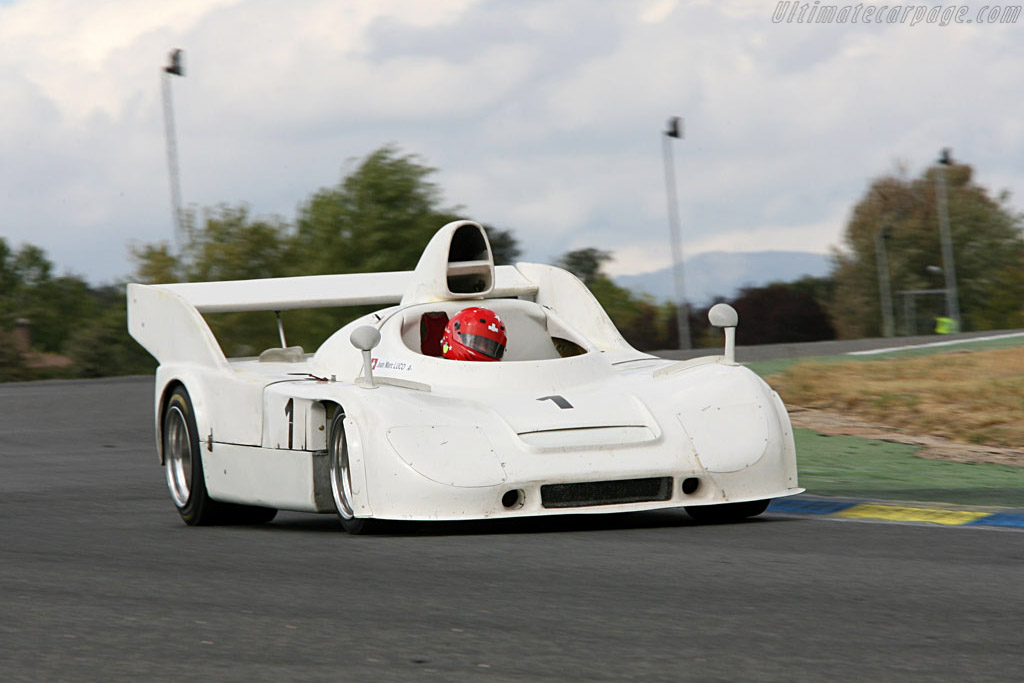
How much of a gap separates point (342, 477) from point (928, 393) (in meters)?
10.4

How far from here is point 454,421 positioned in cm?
788

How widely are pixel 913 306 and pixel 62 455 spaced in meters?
62.2

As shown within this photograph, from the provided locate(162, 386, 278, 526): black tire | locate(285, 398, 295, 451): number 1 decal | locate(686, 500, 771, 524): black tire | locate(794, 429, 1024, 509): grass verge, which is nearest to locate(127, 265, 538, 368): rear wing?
locate(162, 386, 278, 526): black tire

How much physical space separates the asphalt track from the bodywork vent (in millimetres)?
190

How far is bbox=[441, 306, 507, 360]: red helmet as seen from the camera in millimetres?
9008

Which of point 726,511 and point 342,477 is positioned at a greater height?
point 342,477

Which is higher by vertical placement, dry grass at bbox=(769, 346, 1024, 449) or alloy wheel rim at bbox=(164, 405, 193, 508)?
alloy wheel rim at bbox=(164, 405, 193, 508)

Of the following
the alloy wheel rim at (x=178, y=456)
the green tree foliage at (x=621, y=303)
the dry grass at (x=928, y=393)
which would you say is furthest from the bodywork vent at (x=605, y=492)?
the green tree foliage at (x=621, y=303)

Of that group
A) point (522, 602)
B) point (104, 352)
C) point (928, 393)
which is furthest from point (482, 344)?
point (104, 352)

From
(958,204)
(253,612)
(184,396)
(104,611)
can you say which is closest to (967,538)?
(253,612)

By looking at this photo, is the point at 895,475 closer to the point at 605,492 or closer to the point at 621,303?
the point at 605,492

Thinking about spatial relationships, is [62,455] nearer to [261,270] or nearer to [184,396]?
[184,396]

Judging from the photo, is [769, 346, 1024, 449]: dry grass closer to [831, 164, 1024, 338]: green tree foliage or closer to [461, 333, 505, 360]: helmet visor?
[461, 333, 505, 360]: helmet visor

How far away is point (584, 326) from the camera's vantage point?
10906 millimetres
